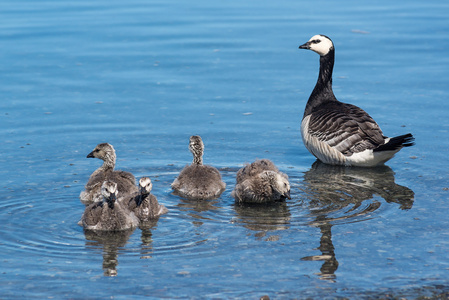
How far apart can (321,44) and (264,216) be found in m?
5.24

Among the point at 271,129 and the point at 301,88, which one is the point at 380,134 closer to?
the point at 271,129

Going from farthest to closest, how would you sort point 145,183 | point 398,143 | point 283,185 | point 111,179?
point 398,143
point 111,179
point 283,185
point 145,183

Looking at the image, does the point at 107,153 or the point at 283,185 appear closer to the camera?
the point at 283,185

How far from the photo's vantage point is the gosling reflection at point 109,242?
804 centimetres

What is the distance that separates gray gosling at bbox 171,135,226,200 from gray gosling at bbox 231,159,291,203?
0.35m

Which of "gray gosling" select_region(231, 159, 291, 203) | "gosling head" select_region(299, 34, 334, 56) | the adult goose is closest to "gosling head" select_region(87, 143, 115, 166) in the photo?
"gray gosling" select_region(231, 159, 291, 203)

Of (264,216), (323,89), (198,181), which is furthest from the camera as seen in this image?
(323,89)

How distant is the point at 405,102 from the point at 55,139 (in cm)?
735

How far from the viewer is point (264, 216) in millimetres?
9906

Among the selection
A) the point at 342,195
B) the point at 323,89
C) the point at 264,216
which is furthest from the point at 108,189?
the point at 323,89

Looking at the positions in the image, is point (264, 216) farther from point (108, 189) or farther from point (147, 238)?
point (108, 189)

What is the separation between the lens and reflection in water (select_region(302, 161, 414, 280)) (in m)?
8.98

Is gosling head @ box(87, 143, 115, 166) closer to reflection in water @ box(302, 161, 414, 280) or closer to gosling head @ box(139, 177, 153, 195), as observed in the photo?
gosling head @ box(139, 177, 153, 195)

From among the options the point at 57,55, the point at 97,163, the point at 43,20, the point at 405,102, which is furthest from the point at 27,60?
the point at 405,102
